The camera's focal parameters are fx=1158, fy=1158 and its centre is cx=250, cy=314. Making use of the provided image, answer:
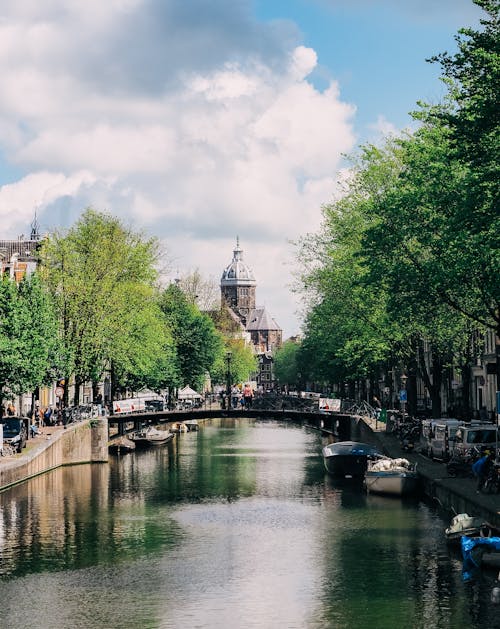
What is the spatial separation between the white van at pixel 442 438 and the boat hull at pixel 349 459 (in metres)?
6.16

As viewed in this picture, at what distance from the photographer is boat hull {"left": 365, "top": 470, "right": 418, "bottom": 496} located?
59.1m

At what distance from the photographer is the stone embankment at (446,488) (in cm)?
4342

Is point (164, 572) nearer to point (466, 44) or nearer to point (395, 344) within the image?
point (466, 44)

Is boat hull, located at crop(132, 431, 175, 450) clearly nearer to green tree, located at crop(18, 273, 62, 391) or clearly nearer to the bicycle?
green tree, located at crop(18, 273, 62, 391)

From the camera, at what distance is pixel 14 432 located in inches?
2731

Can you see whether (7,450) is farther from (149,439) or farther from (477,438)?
(149,439)

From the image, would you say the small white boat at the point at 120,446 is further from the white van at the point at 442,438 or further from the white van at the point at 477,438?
the white van at the point at 477,438

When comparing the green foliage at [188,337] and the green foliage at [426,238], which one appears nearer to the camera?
the green foliage at [426,238]

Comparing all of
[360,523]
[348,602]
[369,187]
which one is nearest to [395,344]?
[369,187]

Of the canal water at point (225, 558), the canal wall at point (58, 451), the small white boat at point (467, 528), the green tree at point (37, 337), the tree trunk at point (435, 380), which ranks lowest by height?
the canal water at point (225, 558)

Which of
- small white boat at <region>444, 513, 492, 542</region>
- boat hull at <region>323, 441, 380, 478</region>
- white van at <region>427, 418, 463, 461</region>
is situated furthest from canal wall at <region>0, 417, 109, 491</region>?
small white boat at <region>444, 513, 492, 542</region>

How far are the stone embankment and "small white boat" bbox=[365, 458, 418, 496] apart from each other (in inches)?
24.5

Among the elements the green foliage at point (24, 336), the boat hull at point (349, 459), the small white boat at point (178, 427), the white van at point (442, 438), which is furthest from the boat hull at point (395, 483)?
the small white boat at point (178, 427)

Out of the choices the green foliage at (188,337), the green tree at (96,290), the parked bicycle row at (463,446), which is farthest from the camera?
the green foliage at (188,337)
